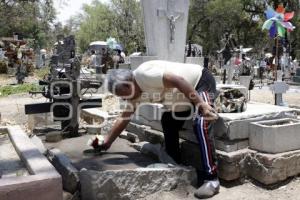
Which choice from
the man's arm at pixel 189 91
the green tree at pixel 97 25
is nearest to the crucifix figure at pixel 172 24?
the man's arm at pixel 189 91

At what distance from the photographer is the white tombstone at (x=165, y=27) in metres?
7.82

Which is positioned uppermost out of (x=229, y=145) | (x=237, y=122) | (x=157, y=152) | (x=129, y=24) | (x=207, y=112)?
(x=129, y=24)

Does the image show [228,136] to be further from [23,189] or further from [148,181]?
[23,189]

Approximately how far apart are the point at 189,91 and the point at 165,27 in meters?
4.17

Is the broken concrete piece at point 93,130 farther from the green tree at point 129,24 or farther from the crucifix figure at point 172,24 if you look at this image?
the green tree at point 129,24

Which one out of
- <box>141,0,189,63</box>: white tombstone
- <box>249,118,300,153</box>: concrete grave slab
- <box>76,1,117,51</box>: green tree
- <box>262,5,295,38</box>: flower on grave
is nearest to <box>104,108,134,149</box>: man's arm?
<box>249,118,300,153</box>: concrete grave slab

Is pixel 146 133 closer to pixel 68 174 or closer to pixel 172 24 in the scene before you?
pixel 68 174

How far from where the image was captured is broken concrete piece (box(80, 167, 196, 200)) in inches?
152

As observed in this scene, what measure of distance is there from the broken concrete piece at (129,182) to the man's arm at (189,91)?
64cm

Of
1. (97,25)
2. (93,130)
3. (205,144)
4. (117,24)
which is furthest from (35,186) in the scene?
(97,25)

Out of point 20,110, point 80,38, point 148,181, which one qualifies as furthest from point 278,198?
point 80,38

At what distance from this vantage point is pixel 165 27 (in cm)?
792

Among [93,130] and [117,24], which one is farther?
[117,24]

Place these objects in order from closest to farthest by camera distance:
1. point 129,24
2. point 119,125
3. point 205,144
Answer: point 205,144 < point 119,125 < point 129,24
